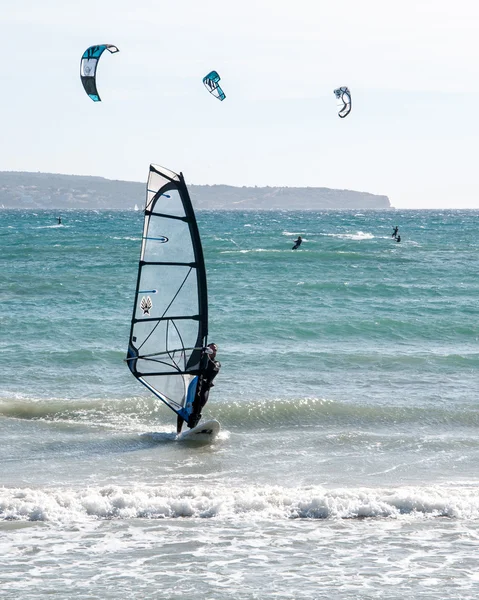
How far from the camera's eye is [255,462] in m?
9.97

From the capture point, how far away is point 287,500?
27.7 feet

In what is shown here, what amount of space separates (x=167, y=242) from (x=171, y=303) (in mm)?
703

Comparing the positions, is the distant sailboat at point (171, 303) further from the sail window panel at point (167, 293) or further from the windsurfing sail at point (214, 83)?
the windsurfing sail at point (214, 83)

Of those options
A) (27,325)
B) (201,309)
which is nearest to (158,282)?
(201,309)

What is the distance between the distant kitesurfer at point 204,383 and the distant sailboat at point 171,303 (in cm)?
4

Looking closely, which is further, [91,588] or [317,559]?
[317,559]

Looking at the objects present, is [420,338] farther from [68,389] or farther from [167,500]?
[167,500]

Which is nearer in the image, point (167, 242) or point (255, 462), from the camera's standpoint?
point (255, 462)

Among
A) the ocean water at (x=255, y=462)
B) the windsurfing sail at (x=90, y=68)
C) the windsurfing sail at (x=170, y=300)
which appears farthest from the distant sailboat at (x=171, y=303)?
the windsurfing sail at (x=90, y=68)

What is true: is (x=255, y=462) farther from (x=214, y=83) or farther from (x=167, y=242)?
(x=214, y=83)

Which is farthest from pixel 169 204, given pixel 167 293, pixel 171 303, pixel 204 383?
pixel 204 383

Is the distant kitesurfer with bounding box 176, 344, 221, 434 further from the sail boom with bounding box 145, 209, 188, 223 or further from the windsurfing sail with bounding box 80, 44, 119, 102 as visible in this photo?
the windsurfing sail with bounding box 80, 44, 119, 102

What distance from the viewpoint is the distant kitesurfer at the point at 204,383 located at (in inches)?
416

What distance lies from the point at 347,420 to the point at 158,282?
3243mm
